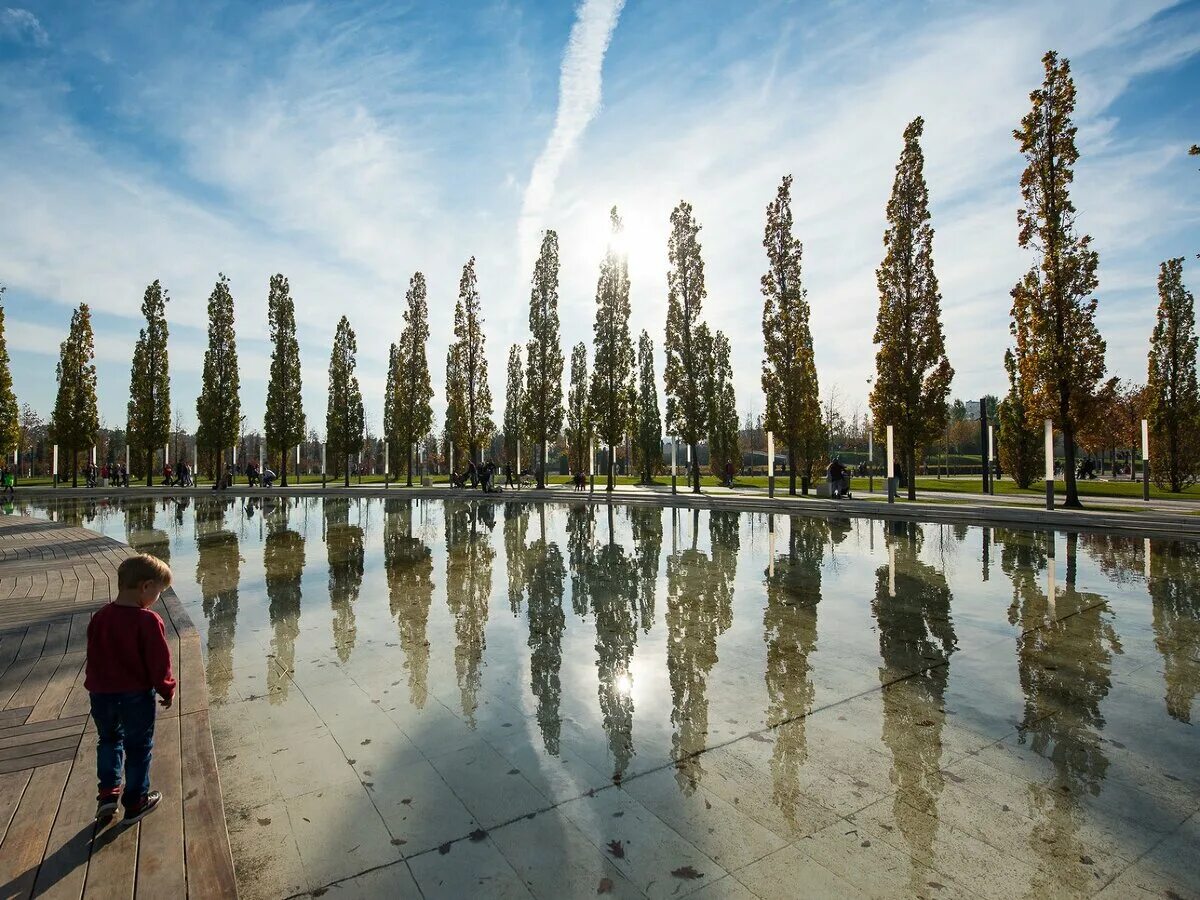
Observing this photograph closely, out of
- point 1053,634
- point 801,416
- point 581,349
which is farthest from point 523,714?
point 581,349

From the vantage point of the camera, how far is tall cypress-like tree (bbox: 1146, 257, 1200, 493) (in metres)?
27.2

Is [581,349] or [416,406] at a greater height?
[581,349]

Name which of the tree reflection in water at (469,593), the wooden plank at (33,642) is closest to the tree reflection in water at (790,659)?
the tree reflection in water at (469,593)

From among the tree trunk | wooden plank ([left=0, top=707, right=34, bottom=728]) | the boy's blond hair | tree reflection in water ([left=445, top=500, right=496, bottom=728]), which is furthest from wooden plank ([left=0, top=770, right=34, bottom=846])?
the tree trunk

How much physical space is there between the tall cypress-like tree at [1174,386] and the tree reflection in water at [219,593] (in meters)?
35.3

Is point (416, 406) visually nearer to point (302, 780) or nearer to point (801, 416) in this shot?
point (801, 416)

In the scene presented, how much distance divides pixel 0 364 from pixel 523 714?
1312 inches

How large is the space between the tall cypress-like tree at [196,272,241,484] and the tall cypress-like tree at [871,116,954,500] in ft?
119

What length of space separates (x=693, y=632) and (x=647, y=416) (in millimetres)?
40073

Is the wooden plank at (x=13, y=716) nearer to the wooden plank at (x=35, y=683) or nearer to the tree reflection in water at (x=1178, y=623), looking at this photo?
the wooden plank at (x=35, y=683)

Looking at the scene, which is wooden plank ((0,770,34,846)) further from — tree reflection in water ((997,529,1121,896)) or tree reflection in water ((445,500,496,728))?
tree reflection in water ((997,529,1121,896))

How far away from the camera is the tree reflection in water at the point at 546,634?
3.98 m

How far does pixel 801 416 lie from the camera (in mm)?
26875

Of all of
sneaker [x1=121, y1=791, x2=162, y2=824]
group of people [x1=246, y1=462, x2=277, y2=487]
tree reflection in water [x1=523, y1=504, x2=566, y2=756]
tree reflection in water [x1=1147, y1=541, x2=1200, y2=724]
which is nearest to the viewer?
sneaker [x1=121, y1=791, x2=162, y2=824]
